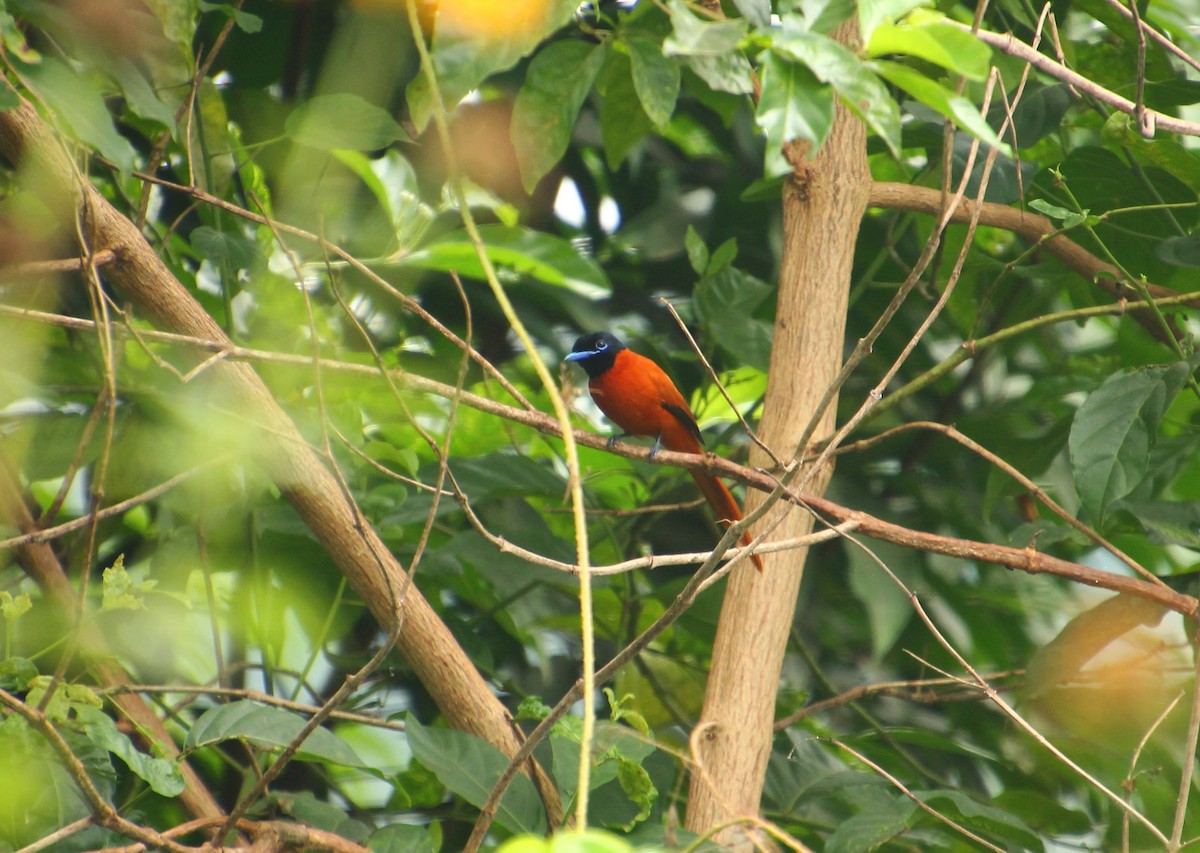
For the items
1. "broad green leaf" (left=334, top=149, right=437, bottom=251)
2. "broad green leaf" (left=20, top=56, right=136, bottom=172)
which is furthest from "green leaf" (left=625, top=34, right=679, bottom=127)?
"broad green leaf" (left=20, top=56, right=136, bottom=172)

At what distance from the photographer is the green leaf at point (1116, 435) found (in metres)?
2.44

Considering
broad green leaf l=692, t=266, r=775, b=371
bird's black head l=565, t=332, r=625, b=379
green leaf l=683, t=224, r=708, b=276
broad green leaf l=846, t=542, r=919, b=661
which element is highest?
green leaf l=683, t=224, r=708, b=276

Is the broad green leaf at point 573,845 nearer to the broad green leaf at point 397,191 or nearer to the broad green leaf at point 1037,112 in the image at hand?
the broad green leaf at point 397,191

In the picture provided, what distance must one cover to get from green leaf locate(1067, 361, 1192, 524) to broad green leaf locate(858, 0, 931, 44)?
57.0 inches

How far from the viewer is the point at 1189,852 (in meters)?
2.74

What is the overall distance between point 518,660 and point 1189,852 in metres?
1.79

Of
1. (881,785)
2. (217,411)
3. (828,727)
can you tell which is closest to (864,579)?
(881,785)

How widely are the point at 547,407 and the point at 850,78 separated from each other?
96.2 inches

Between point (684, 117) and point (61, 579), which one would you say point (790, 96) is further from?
point (684, 117)

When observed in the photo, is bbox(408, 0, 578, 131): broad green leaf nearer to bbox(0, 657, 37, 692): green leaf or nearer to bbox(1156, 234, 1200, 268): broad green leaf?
bbox(0, 657, 37, 692): green leaf

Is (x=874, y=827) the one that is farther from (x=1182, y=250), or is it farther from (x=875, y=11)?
(x=875, y=11)

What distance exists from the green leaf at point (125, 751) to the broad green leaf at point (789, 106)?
151cm

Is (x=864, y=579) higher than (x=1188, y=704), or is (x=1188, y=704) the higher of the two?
(x=864, y=579)

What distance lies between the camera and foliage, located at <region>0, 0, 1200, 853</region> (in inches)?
77.4
